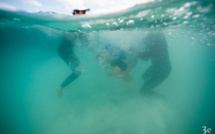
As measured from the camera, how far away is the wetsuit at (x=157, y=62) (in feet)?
35.9

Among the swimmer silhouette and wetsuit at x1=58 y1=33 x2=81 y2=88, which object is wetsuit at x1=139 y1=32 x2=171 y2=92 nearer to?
the swimmer silhouette

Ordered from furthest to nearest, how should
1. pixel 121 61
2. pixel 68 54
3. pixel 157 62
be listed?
pixel 68 54 < pixel 121 61 < pixel 157 62

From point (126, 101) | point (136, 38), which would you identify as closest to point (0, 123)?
point (126, 101)

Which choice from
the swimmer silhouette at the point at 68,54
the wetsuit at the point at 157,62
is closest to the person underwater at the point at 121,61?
the wetsuit at the point at 157,62

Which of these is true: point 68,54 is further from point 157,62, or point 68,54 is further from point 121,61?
point 157,62

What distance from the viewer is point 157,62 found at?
37.0 ft

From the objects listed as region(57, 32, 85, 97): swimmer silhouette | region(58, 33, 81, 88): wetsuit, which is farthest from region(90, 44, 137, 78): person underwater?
region(58, 33, 81, 88): wetsuit

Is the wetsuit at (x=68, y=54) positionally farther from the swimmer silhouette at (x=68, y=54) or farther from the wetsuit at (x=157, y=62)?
the wetsuit at (x=157, y=62)

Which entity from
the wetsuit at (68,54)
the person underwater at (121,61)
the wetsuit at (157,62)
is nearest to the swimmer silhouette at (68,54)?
the wetsuit at (68,54)

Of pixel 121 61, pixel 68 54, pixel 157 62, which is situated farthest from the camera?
pixel 68 54

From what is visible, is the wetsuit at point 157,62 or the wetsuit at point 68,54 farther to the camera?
the wetsuit at point 68,54

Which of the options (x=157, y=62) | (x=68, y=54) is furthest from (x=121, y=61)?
(x=68, y=54)

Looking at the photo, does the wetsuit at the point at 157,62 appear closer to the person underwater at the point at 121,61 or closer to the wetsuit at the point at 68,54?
the person underwater at the point at 121,61

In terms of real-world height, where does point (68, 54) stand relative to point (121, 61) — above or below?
above
